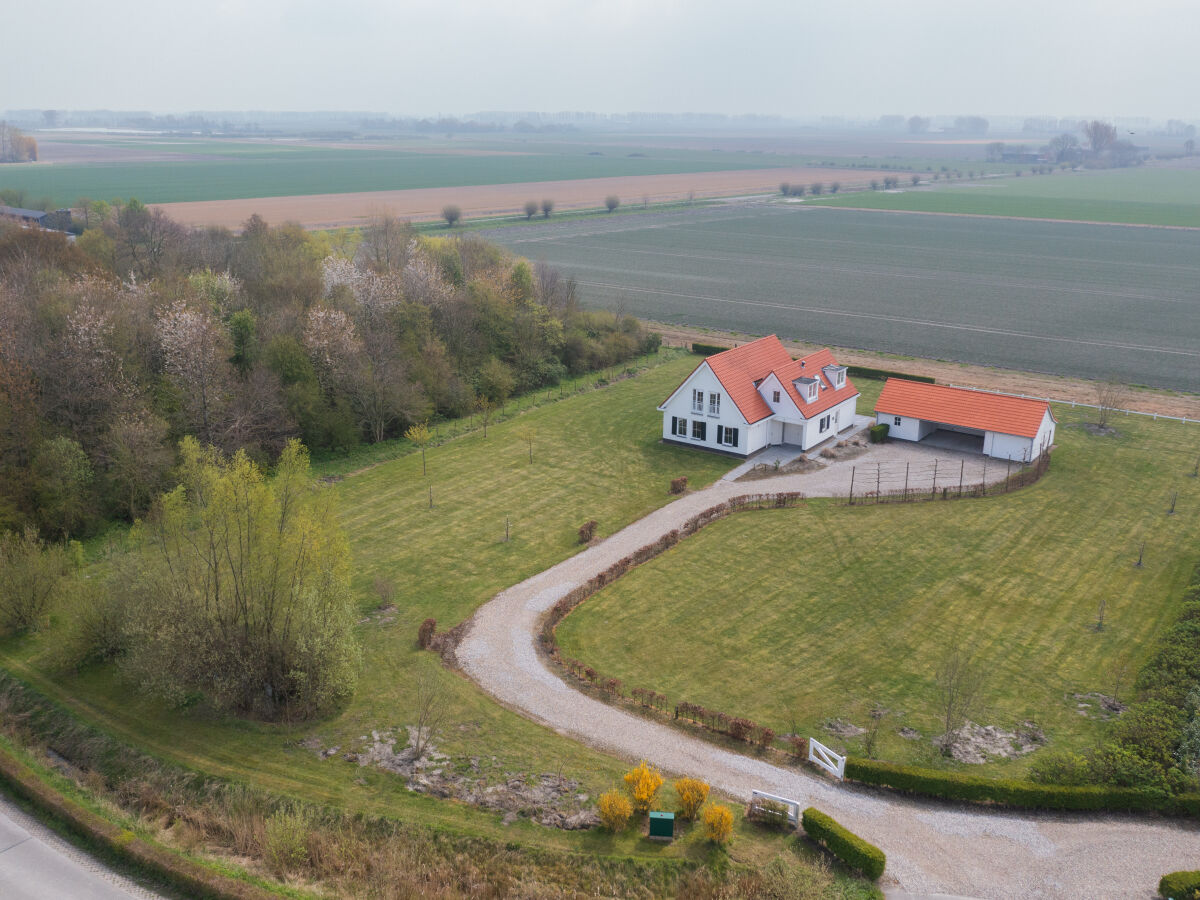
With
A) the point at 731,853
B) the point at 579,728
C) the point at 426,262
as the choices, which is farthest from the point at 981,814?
the point at 426,262

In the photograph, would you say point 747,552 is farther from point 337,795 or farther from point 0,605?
point 0,605

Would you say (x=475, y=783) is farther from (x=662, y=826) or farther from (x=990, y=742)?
(x=990, y=742)

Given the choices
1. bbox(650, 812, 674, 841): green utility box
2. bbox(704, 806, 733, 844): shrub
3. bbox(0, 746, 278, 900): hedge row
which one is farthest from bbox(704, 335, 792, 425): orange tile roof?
bbox(0, 746, 278, 900): hedge row

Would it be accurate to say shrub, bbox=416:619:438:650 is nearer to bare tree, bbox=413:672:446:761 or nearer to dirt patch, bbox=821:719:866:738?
bare tree, bbox=413:672:446:761

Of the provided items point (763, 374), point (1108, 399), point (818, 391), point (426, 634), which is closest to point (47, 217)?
point (763, 374)

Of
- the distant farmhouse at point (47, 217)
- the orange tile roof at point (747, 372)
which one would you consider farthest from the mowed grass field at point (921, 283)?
the distant farmhouse at point (47, 217)
